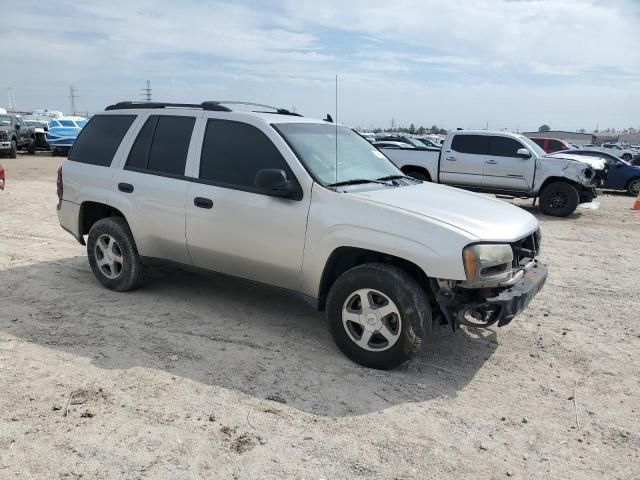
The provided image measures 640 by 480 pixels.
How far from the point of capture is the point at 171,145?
16.4 ft

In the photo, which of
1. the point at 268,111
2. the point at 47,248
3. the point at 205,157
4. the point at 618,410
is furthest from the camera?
the point at 47,248

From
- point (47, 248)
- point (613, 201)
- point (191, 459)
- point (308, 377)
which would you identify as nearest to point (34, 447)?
point (191, 459)

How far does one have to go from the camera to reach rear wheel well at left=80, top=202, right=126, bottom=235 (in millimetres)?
5582

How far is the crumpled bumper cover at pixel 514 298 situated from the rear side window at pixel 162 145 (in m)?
2.91

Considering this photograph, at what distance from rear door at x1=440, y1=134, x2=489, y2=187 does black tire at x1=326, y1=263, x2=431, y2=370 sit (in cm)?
978

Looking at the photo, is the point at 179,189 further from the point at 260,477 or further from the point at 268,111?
the point at 260,477

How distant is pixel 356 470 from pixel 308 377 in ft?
3.46

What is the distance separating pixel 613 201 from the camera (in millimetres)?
16109

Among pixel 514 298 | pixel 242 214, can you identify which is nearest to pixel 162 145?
pixel 242 214

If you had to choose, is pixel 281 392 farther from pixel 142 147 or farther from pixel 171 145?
pixel 142 147

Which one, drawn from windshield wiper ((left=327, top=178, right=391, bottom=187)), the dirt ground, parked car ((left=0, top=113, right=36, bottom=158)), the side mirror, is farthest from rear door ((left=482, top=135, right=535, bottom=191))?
parked car ((left=0, top=113, right=36, bottom=158))

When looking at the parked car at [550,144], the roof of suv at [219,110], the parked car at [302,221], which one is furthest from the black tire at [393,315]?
the parked car at [550,144]

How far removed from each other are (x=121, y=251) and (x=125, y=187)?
0.64m

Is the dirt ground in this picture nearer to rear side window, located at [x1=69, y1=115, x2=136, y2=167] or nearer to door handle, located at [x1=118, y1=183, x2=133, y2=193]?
door handle, located at [x1=118, y1=183, x2=133, y2=193]
